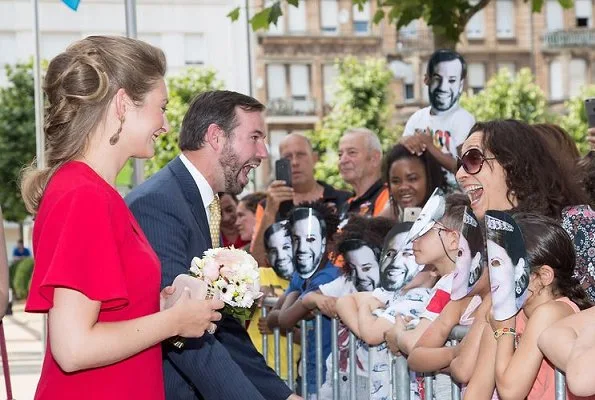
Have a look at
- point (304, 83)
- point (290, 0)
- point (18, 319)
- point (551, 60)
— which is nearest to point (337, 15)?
point (304, 83)

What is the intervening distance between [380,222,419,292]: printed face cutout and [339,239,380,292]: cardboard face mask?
42 cm

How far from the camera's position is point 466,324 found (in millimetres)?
5160

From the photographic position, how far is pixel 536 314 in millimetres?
4324

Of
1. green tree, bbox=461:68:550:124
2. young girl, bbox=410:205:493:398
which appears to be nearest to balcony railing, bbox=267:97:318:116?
green tree, bbox=461:68:550:124

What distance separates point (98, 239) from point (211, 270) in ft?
2.30

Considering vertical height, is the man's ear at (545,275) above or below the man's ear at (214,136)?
below

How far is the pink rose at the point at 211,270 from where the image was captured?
4.36 m

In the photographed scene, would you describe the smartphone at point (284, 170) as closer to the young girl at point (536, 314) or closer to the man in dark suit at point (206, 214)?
the man in dark suit at point (206, 214)

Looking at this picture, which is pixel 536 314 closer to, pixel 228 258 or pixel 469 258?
pixel 469 258

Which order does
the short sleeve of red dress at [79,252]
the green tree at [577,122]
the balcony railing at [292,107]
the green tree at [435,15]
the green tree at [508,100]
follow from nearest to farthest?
1. the short sleeve of red dress at [79,252]
2. the green tree at [435,15]
3. the green tree at [577,122]
4. the green tree at [508,100]
5. the balcony railing at [292,107]

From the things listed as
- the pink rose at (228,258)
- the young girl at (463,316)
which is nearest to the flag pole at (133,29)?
the young girl at (463,316)

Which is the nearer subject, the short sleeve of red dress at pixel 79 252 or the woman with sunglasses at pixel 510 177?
the short sleeve of red dress at pixel 79 252

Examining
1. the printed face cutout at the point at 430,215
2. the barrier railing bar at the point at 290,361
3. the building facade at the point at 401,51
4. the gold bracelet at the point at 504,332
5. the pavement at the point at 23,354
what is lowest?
the pavement at the point at 23,354

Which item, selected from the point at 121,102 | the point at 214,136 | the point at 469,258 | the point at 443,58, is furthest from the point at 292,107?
the point at 121,102
